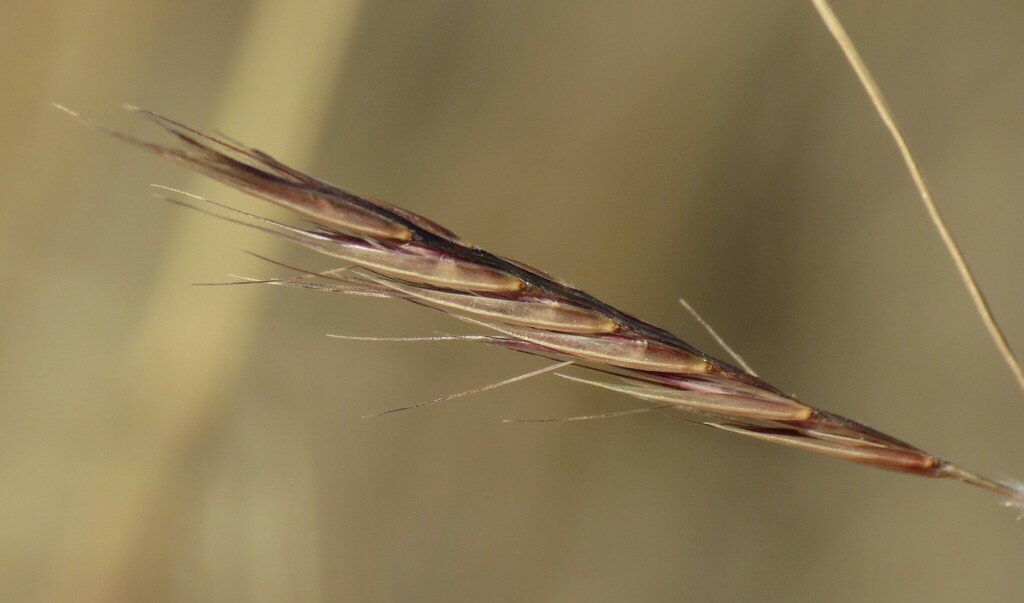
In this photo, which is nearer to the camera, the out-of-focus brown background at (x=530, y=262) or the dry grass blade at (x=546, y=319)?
the dry grass blade at (x=546, y=319)

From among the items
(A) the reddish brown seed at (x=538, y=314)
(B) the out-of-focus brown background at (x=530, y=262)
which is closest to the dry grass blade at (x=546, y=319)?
(A) the reddish brown seed at (x=538, y=314)

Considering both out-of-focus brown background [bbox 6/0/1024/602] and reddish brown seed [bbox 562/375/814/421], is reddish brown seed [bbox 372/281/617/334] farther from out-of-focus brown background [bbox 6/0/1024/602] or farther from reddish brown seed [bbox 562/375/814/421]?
out-of-focus brown background [bbox 6/0/1024/602]

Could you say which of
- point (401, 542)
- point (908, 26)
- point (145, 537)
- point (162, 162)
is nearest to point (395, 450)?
point (401, 542)

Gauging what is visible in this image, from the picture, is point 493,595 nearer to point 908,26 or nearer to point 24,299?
point 24,299

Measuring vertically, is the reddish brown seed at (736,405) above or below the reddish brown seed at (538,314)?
below

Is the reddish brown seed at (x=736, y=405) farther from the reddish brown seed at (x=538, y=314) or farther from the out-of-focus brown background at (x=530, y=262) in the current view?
the out-of-focus brown background at (x=530, y=262)
